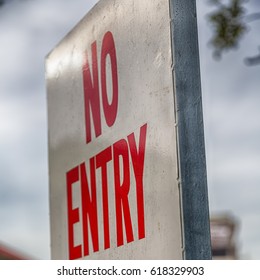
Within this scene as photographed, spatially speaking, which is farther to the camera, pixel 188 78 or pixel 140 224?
pixel 140 224

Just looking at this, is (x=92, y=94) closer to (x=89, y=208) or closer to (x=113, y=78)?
(x=113, y=78)

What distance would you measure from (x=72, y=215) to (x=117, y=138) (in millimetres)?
728

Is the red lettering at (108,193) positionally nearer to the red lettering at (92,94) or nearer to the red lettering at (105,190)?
the red lettering at (105,190)

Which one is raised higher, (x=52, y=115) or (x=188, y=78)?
(x=52, y=115)

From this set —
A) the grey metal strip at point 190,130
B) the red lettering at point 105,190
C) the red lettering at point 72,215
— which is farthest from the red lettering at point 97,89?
the grey metal strip at point 190,130

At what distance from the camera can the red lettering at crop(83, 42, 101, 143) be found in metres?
3.93

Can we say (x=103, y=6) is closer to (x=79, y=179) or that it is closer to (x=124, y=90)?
(x=124, y=90)

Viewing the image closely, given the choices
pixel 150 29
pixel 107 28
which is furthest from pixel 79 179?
pixel 150 29

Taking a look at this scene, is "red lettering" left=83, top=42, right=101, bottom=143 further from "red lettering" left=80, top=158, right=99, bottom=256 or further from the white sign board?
"red lettering" left=80, top=158, right=99, bottom=256

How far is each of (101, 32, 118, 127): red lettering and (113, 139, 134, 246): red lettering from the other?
0.16 metres

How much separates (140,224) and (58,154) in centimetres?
123

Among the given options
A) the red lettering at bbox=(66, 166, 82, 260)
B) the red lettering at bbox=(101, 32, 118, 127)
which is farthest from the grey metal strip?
the red lettering at bbox=(66, 166, 82, 260)
